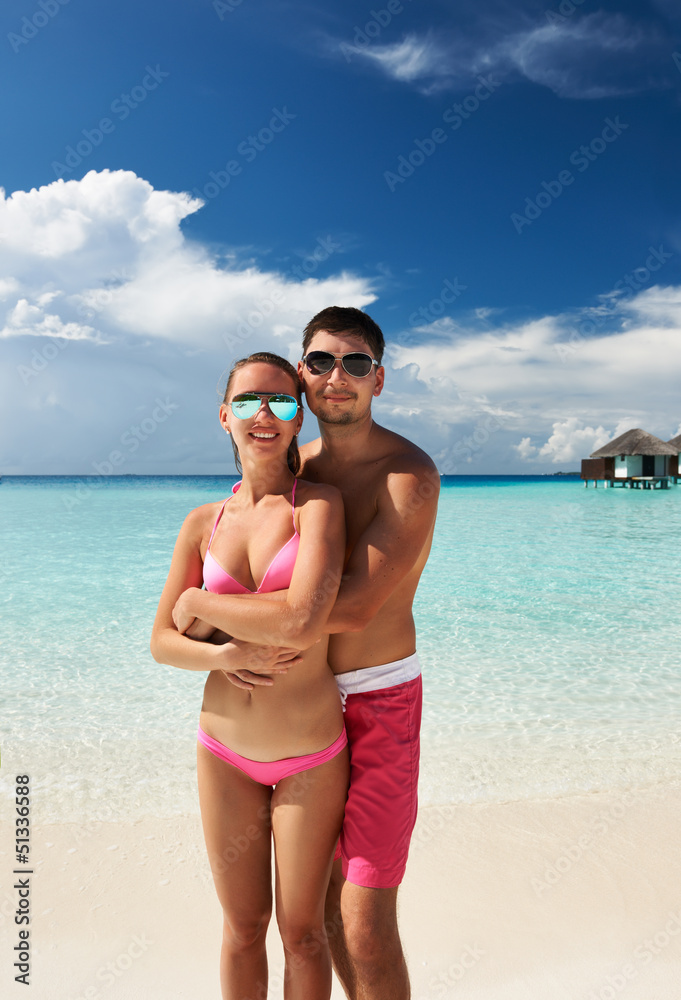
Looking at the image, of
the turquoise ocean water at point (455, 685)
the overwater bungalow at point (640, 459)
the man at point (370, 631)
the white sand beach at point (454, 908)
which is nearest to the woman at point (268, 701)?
the man at point (370, 631)

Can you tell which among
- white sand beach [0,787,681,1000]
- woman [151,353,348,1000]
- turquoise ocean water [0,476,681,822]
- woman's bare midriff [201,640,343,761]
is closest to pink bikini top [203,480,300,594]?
woman [151,353,348,1000]

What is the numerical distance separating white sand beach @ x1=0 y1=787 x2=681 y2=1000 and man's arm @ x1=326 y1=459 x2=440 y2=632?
6.66ft

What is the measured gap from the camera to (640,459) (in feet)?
169

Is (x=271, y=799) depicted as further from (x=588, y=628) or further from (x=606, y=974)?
(x=588, y=628)

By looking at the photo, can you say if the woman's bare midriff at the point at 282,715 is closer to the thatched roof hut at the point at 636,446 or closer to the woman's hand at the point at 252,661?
the woman's hand at the point at 252,661

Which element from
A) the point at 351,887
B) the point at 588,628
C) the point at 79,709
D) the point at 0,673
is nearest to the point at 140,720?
the point at 79,709

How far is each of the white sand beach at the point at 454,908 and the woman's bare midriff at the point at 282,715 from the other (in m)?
1.59

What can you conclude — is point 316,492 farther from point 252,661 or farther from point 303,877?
point 303,877

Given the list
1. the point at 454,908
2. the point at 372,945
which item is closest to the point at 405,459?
the point at 372,945

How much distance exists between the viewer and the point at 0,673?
7.32m

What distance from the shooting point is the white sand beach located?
2859 millimetres

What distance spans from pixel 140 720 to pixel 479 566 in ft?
32.1

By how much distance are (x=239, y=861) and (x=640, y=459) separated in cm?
5575

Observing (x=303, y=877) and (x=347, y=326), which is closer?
(x=303, y=877)
